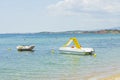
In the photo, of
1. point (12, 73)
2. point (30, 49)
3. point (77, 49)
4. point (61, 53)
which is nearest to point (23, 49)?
point (30, 49)

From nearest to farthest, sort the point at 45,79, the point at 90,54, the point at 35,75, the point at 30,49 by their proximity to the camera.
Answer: the point at 45,79 < the point at 35,75 < the point at 90,54 < the point at 30,49

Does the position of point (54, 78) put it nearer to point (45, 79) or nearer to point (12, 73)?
point (45, 79)

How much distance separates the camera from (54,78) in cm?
2894

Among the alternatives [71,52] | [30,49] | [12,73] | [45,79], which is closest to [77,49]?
[71,52]

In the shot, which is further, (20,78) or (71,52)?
(71,52)

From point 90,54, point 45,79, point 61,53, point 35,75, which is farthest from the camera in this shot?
point 61,53

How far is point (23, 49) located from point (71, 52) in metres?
15.9

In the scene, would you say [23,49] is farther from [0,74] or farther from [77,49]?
[0,74]

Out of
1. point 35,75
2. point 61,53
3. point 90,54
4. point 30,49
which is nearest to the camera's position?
point 35,75

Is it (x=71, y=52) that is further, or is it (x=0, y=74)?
(x=71, y=52)

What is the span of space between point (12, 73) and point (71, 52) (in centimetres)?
2493

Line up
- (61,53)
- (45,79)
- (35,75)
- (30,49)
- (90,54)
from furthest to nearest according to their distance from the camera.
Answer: (30,49), (61,53), (90,54), (35,75), (45,79)

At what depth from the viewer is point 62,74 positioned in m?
31.3

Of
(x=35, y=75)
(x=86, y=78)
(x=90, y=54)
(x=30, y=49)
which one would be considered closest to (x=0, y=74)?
(x=35, y=75)
